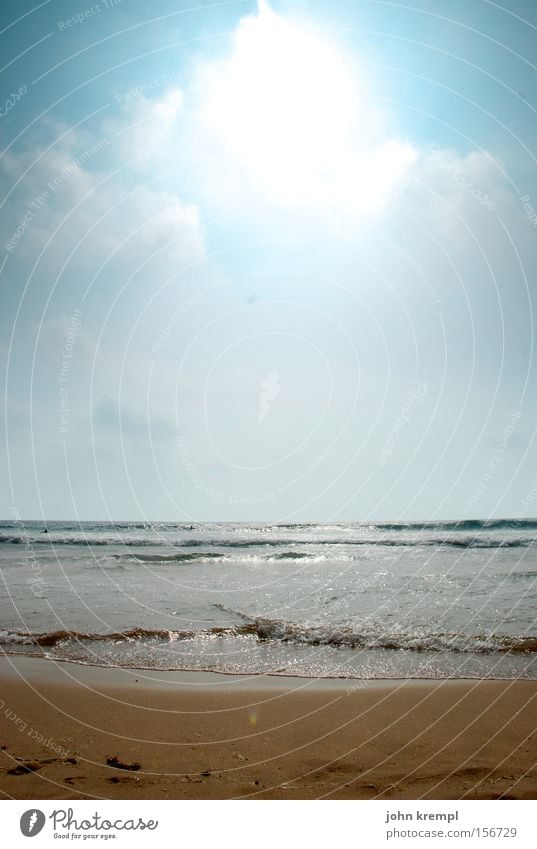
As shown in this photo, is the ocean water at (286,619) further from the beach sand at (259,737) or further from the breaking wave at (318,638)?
the beach sand at (259,737)

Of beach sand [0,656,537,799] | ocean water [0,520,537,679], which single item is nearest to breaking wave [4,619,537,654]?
ocean water [0,520,537,679]

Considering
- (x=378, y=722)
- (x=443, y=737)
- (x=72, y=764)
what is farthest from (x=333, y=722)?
(x=72, y=764)

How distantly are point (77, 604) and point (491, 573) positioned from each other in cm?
1636

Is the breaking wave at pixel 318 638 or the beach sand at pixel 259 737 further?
the breaking wave at pixel 318 638

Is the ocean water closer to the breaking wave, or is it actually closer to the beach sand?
the breaking wave

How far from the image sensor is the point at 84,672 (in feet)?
32.9

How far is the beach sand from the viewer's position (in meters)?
5.54
